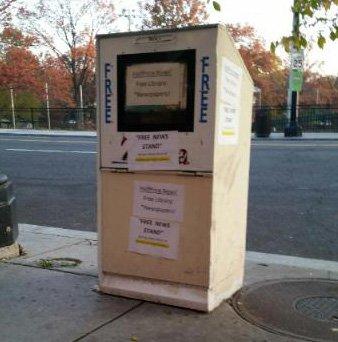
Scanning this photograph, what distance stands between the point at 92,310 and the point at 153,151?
3.90ft

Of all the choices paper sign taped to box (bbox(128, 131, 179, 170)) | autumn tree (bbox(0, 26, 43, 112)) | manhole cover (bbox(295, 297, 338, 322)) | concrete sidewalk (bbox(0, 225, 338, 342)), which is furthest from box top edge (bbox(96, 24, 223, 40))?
autumn tree (bbox(0, 26, 43, 112))

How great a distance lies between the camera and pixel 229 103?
3699 mm

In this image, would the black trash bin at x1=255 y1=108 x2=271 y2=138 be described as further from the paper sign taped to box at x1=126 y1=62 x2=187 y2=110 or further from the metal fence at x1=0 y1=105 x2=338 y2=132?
the paper sign taped to box at x1=126 y1=62 x2=187 y2=110

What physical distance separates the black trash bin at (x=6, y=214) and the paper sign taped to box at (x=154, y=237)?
1.51m

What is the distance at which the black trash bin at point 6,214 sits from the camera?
15.9ft

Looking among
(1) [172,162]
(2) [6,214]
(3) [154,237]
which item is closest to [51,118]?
(2) [6,214]

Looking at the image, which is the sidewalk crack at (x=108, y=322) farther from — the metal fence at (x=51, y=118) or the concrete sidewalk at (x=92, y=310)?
the metal fence at (x=51, y=118)

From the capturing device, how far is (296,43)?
4.29 meters

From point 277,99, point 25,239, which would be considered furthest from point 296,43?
point 277,99

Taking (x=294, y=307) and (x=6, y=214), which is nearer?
(x=294, y=307)

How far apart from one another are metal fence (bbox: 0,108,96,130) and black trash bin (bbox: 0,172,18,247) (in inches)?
1175

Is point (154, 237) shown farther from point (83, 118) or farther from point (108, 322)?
point (83, 118)

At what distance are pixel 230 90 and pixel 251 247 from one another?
8.32ft

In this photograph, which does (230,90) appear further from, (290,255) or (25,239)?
(25,239)
